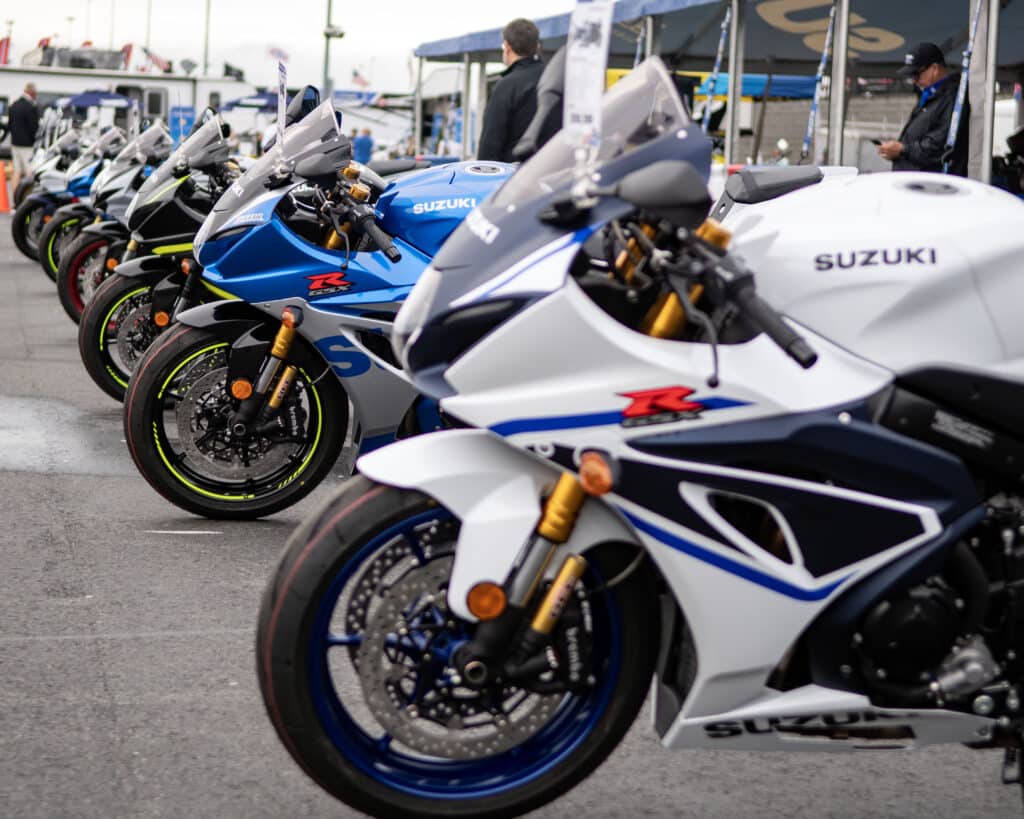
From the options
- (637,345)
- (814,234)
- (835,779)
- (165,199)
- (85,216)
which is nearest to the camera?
(637,345)

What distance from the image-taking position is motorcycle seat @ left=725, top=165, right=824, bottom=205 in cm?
378

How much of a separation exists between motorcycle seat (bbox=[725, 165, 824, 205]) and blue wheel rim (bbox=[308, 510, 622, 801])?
1230mm

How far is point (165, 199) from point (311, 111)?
2.10 meters

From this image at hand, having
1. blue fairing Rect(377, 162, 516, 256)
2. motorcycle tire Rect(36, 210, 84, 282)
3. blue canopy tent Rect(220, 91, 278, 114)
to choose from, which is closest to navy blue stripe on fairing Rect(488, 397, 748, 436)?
blue fairing Rect(377, 162, 516, 256)

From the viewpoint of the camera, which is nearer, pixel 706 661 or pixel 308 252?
pixel 706 661

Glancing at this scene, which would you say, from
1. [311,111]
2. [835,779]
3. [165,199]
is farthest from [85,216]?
[835,779]

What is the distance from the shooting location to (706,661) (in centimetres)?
288

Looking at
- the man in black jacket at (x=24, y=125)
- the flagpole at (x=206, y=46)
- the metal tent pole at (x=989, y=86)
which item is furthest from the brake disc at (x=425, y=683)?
the flagpole at (x=206, y=46)

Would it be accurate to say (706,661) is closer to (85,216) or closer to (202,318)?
(202,318)

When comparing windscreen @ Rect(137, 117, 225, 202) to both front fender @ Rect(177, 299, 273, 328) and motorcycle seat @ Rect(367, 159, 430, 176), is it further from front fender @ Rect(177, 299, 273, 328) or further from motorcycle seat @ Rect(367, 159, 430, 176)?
front fender @ Rect(177, 299, 273, 328)

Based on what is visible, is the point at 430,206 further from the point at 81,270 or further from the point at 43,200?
the point at 43,200

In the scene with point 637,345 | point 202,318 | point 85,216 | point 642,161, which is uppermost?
point 642,161

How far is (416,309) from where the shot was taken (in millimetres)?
3004

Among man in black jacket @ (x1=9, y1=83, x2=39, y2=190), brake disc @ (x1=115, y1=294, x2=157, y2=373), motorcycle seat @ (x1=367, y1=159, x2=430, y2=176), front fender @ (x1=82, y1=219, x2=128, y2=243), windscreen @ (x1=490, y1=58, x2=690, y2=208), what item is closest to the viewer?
windscreen @ (x1=490, y1=58, x2=690, y2=208)
